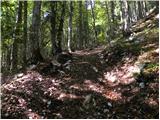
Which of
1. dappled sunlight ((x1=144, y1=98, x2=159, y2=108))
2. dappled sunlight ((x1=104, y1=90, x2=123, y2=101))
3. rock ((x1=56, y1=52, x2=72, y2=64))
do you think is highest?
rock ((x1=56, y1=52, x2=72, y2=64))

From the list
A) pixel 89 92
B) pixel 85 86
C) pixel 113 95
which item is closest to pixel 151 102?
pixel 113 95

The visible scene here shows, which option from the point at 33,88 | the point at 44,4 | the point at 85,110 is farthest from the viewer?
the point at 44,4

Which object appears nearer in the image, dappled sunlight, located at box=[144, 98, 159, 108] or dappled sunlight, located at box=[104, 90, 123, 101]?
dappled sunlight, located at box=[144, 98, 159, 108]

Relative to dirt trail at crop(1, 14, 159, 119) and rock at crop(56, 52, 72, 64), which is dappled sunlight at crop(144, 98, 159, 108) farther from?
rock at crop(56, 52, 72, 64)

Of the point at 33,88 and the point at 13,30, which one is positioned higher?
the point at 13,30

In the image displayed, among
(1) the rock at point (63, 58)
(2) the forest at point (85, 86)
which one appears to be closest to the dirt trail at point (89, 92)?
(2) the forest at point (85, 86)

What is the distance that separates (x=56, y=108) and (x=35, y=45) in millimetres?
5811

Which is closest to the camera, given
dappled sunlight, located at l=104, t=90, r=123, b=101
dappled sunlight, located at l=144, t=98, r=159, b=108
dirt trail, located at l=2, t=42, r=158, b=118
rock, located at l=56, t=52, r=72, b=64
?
dirt trail, located at l=2, t=42, r=158, b=118

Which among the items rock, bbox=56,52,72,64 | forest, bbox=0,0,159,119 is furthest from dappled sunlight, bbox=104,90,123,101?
rock, bbox=56,52,72,64

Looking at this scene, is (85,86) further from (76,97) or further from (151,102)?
(151,102)

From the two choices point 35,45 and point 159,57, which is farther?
point 35,45

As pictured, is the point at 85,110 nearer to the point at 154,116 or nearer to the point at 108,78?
the point at 154,116

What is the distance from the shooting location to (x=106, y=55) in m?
18.6

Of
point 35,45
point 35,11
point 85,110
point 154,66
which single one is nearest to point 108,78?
point 154,66
